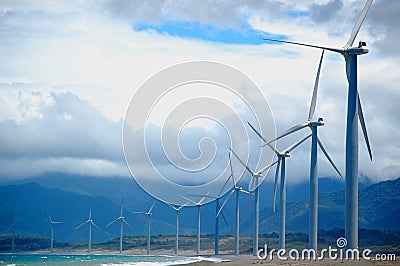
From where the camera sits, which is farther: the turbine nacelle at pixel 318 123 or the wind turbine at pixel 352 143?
the turbine nacelle at pixel 318 123

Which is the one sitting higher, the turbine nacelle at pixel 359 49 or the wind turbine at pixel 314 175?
the turbine nacelle at pixel 359 49

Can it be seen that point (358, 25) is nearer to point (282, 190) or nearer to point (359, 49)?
point (359, 49)

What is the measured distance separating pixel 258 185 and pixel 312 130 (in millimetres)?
41689

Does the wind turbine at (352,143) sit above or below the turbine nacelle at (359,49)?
below

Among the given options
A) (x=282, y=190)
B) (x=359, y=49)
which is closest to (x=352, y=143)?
(x=359, y=49)

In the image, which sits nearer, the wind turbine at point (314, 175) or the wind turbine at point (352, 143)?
the wind turbine at point (352, 143)

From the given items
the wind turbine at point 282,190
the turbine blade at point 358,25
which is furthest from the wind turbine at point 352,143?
the wind turbine at point 282,190

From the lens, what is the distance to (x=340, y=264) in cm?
5444

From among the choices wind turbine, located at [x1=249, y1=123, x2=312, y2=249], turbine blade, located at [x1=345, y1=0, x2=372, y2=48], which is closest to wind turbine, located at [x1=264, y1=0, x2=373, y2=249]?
turbine blade, located at [x1=345, y1=0, x2=372, y2=48]

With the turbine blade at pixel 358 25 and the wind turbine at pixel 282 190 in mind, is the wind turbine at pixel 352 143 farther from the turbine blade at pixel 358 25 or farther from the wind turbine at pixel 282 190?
the wind turbine at pixel 282 190

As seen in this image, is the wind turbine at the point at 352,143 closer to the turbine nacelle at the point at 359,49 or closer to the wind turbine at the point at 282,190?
the turbine nacelle at the point at 359,49

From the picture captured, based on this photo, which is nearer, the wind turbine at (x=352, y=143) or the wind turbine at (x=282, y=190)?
the wind turbine at (x=352, y=143)

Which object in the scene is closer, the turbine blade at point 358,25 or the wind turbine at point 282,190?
the turbine blade at point 358,25

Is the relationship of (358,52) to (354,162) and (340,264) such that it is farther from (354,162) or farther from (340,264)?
(340,264)
